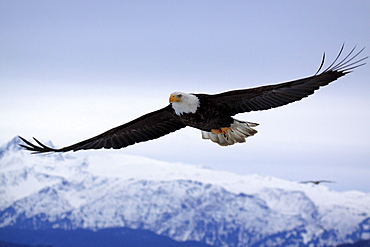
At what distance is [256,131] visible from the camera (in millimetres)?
9859

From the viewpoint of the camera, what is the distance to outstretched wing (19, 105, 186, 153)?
10.0 metres

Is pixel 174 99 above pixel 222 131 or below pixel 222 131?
above

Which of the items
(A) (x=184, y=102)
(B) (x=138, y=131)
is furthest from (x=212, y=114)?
(B) (x=138, y=131)

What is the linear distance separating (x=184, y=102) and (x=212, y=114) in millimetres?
582

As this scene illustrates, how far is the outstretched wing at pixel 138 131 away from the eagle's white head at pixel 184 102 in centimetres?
102

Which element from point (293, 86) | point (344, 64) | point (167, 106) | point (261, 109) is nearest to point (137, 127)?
point (167, 106)

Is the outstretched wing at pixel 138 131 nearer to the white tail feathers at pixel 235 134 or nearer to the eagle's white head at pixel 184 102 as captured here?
the white tail feathers at pixel 235 134

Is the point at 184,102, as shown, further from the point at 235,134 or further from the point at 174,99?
the point at 235,134

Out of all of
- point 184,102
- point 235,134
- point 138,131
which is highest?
point 184,102

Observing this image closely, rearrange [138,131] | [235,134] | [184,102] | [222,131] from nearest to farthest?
1. [184,102]
2. [222,131]
3. [235,134]
4. [138,131]

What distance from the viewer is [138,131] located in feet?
34.3

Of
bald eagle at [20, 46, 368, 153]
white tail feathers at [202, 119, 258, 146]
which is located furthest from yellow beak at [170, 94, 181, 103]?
white tail feathers at [202, 119, 258, 146]

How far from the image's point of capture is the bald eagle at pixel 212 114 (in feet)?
28.0

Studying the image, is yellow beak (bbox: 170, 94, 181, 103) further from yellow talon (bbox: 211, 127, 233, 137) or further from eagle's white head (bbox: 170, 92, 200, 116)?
yellow talon (bbox: 211, 127, 233, 137)
